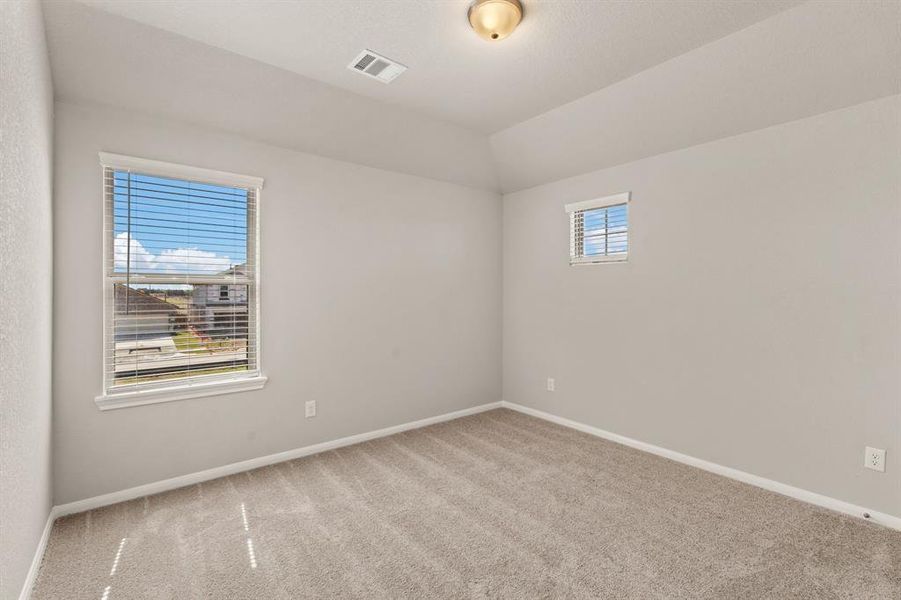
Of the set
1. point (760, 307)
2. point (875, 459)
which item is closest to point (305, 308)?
point (760, 307)

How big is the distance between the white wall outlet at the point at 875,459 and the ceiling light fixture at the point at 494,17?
3.10m

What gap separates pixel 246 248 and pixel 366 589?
2.37 metres

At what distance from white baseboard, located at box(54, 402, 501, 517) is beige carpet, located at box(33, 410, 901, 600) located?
0.07 meters

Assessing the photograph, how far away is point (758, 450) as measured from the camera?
115 inches

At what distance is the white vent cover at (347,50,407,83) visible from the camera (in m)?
2.56

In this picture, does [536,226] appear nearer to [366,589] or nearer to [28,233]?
[366,589]

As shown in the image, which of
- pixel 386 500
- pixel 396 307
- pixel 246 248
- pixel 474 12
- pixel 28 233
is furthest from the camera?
pixel 396 307

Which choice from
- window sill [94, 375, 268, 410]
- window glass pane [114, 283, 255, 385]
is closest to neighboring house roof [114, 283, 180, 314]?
window glass pane [114, 283, 255, 385]

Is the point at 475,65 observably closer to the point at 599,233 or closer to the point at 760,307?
the point at 599,233

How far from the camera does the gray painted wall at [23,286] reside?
1.40 metres

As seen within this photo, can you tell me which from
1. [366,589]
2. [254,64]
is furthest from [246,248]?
[366,589]

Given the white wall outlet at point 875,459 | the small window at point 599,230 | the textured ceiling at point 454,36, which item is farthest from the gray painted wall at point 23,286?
the white wall outlet at point 875,459

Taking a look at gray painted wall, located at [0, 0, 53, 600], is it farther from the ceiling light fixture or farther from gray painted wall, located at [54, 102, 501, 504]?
the ceiling light fixture

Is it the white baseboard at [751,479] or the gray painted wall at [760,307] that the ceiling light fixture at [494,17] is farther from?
the white baseboard at [751,479]
